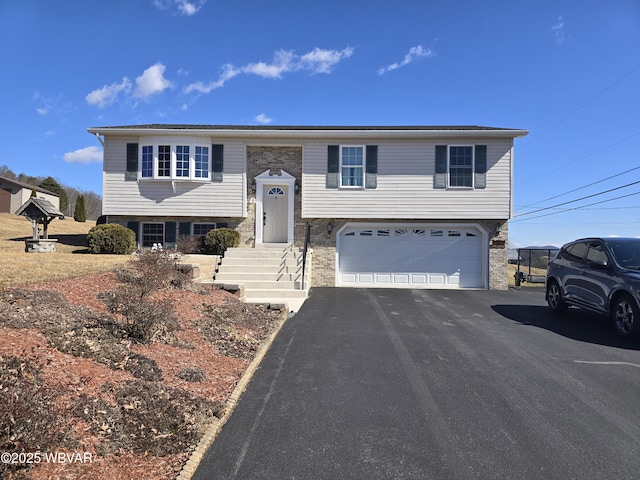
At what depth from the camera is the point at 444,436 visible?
319cm

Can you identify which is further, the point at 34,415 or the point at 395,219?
the point at 395,219

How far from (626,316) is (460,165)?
29.2ft

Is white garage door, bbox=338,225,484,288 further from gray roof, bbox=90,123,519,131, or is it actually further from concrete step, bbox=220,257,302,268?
gray roof, bbox=90,123,519,131

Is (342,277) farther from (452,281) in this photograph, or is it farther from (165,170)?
(165,170)

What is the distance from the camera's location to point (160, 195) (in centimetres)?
1409

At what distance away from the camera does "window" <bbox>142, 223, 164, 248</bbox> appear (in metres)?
14.5

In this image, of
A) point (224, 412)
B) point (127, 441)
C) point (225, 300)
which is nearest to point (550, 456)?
point (224, 412)

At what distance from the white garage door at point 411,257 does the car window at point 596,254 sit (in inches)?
257

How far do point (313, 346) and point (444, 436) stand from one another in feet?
9.48

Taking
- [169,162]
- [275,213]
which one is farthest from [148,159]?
[275,213]

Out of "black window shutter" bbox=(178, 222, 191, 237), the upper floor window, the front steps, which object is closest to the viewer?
the front steps

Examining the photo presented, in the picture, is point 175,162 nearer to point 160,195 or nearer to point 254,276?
point 160,195

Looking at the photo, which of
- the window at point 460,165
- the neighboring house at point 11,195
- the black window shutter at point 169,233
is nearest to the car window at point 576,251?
the window at point 460,165

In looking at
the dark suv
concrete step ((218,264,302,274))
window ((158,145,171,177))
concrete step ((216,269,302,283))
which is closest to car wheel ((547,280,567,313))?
the dark suv
